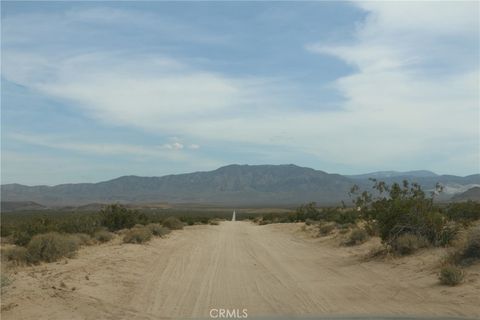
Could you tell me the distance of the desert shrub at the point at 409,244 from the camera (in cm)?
1973

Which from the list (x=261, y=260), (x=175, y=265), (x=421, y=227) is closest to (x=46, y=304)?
(x=175, y=265)

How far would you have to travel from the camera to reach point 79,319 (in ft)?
37.2

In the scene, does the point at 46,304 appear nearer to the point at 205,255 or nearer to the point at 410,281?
the point at 410,281

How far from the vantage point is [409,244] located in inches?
778

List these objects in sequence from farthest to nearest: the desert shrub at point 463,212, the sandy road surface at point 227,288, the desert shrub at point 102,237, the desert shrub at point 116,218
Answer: the desert shrub at point 116,218, the desert shrub at point 102,237, the desert shrub at point 463,212, the sandy road surface at point 227,288

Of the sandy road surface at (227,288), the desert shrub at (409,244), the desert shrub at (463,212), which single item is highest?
the desert shrub at (463,212)

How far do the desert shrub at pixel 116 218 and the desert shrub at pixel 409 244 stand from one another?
2442cm

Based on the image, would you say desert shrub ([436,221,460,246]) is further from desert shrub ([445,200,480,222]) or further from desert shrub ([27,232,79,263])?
desert shrub ([27,232,79,263])

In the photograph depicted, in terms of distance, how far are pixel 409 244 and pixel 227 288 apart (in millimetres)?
8063

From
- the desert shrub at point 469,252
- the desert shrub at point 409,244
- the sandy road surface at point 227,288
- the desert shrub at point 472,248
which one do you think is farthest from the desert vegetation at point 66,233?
the desert shrub at point 472,248

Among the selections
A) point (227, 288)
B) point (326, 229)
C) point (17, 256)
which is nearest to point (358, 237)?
point (326, 229)

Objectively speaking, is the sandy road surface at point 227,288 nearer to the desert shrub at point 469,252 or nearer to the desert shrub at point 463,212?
the desert shrub at point 469,252

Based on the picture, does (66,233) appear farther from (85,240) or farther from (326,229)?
(326,229)

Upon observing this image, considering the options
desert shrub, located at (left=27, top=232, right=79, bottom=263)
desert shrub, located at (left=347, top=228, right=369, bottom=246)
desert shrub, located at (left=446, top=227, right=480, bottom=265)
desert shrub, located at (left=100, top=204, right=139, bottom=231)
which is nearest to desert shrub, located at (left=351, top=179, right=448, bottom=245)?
desert shrub, located at (left=446, top=227, right=480, bottom=265)
